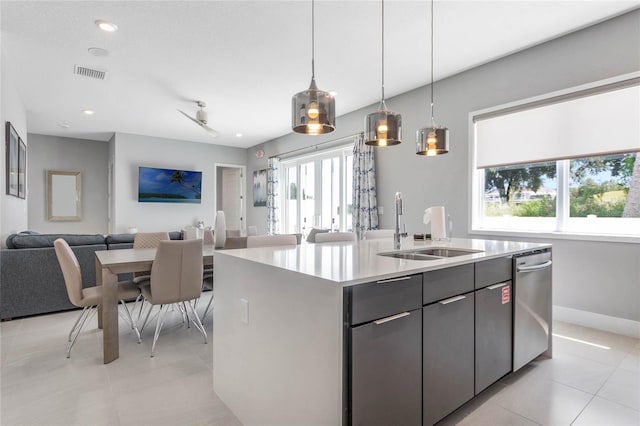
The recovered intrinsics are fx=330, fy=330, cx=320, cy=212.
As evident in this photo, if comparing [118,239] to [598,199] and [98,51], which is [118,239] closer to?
[98,51]

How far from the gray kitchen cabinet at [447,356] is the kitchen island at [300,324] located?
0.05 m

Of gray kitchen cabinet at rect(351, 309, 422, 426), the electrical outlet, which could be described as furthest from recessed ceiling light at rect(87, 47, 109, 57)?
gray kitchen cabinet at rect(351, 309, 422, 426)

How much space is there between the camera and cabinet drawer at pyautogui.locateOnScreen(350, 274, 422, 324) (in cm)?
123

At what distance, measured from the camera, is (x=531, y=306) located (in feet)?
7.44

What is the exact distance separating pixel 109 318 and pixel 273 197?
5041 mm

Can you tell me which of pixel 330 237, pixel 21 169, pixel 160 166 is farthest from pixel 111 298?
pixel 160 166

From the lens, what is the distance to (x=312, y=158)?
657 centimetres

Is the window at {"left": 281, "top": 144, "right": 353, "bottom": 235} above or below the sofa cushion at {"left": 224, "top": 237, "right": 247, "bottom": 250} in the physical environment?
above

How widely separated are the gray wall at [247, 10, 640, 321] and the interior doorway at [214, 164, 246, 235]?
14.8ft

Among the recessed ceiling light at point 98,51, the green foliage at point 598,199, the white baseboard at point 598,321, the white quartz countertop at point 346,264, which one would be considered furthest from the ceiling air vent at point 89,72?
the white baseboard at point 598,321

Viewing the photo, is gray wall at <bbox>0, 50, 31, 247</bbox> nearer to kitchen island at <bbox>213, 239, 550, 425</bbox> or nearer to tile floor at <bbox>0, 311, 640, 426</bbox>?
tile floor at <bbox>0, 311, 640, 426</bbox>

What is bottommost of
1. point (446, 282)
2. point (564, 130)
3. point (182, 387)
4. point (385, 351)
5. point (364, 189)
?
point (182, 387)

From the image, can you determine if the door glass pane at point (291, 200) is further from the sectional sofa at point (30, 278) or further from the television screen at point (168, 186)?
the sectional sofa at point (30, 278)

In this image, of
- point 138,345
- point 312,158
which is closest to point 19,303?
point 138,345
